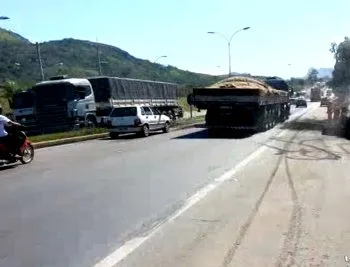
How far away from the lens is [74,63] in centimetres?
14638

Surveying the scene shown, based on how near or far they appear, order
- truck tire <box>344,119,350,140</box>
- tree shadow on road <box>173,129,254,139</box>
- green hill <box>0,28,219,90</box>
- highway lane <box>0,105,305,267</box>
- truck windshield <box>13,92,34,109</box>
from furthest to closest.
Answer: green hill <box>0,28,219,90</box>, truck windshield <box>13,92,34,109</box>, tree shadow on road <box>173,129,254,139</box>, truck tire <box>344,119,350,140</box>, highway lane <box>0,105,305,267</box>

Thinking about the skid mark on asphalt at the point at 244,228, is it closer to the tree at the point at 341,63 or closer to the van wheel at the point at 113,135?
the van wheel at the point at 113,135

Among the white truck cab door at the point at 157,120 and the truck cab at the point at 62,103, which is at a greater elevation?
the truck cab at the point at 62,103

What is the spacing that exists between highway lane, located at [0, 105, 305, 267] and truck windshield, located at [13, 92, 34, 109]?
16.0 metres

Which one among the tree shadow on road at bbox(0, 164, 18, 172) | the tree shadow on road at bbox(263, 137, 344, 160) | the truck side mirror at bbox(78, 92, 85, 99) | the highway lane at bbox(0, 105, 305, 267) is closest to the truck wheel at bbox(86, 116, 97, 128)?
the truck side mirror at bbox(78, 92, 85, 99)

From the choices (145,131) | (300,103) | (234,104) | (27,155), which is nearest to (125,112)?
(145,131)

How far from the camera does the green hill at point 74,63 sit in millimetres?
116500

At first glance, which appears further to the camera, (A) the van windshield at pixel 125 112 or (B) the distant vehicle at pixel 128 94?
(B) the distant vehicle at pixel 128 94

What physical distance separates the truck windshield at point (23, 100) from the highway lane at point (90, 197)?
16.0 m

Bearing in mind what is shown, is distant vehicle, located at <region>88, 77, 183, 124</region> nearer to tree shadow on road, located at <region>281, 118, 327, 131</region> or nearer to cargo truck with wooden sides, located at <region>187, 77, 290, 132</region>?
cargo truck with wooden sides, located at <region>187, 77, 290, 132</region>

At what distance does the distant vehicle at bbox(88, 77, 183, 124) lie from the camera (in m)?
36.2

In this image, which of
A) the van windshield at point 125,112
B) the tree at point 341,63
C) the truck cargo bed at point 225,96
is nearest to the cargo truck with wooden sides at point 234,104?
the truck cargo bed at point 225,96

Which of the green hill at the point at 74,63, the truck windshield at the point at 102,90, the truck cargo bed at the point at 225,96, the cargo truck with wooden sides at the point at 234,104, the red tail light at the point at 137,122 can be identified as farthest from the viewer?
the green hill at the point at 74,63

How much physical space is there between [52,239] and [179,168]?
774 centimetres
